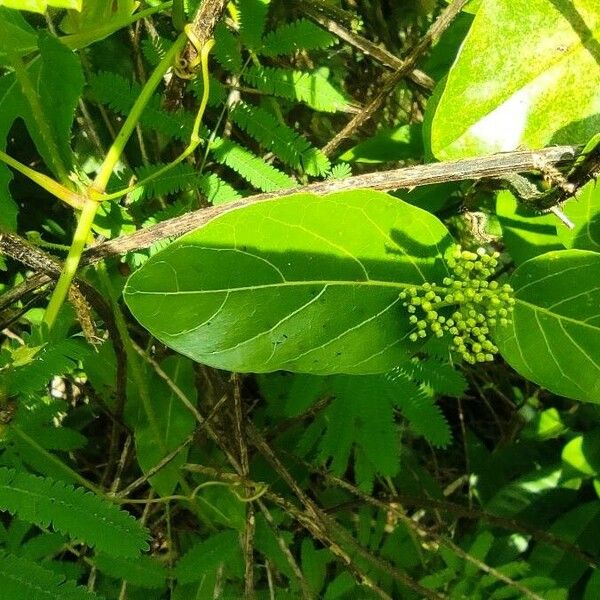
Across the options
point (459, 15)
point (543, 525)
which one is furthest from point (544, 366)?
point (543, 525)

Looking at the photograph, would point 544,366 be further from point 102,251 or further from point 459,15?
point 459,15

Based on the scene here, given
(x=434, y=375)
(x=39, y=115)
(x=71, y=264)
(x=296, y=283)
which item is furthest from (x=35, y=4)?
(x=434, y=375)

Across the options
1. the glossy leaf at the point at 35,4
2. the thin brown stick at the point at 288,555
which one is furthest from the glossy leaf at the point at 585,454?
the glossy leaf at the point at 35,4

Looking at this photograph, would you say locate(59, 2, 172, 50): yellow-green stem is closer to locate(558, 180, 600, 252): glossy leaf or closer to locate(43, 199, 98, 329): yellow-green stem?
locate(43, 199, 98, 329): yellow-green stem

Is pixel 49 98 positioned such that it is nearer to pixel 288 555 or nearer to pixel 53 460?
pixel 53 460

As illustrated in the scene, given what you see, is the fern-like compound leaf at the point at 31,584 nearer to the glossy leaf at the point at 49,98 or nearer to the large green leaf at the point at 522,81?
the glossy leaf at the point at 49,98
